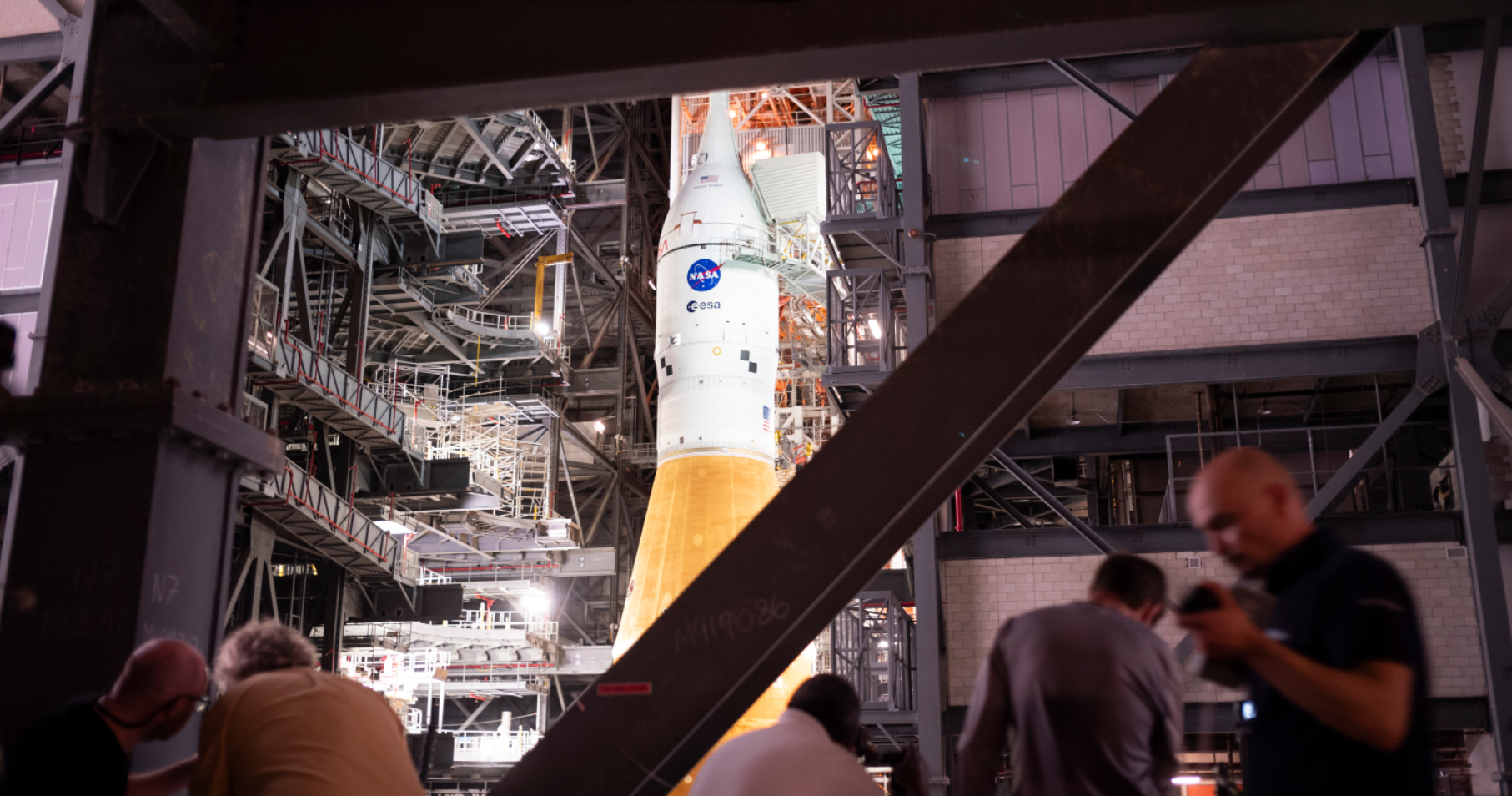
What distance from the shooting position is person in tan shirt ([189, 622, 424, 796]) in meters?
3.50

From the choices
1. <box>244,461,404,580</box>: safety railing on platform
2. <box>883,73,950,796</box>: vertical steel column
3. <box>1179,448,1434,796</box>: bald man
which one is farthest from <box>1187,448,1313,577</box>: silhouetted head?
<box>244,461,404,580</box>: safety railing on platform

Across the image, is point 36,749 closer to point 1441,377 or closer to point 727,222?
point 1441,377

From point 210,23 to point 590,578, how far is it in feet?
138

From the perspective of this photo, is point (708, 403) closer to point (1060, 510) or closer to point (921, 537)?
point (921, 537)

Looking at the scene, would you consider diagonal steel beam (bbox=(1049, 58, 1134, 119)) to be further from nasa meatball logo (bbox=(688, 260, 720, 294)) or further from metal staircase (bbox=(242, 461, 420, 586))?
metal staircase (bbox=(242, 461, 420, 586))

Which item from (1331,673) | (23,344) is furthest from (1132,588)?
(23,344)

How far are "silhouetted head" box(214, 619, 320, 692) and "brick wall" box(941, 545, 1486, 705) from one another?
12090 mm

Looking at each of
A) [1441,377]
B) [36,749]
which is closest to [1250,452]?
[36,749]

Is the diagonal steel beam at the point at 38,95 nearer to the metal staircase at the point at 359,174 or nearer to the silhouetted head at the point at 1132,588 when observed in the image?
the silhouetted head at the point at 1132,588

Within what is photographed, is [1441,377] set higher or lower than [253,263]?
higher

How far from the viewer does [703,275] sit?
22.8m

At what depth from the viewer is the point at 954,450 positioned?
3.97 m

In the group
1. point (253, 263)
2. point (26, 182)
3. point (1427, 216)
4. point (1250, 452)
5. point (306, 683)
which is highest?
point (26, 182)

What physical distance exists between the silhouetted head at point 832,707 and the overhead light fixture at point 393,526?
90.2 feet
